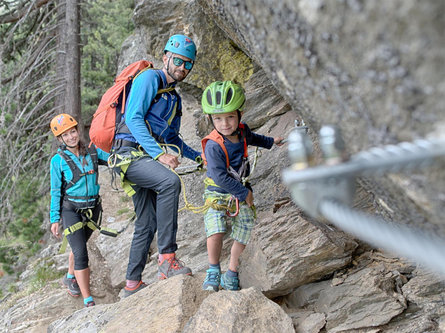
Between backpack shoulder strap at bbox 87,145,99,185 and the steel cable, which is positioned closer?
the steel cable

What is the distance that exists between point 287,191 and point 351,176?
4.80 meters

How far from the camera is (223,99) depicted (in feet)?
16.9

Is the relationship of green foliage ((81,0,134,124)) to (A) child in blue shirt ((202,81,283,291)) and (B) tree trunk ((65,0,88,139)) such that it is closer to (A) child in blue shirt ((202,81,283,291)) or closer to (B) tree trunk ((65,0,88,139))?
(B) tree trunk ((65,0,88,139))

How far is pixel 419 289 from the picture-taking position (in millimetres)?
4750

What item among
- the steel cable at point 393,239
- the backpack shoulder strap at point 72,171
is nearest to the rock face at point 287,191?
the steel cable at point 393,239

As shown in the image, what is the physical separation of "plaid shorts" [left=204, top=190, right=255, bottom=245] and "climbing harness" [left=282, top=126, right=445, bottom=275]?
3.60 metres

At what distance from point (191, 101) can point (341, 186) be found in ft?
33.2

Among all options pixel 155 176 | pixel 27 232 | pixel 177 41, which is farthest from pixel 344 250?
pixel 27 232

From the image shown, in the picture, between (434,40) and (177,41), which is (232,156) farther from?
(434,40)

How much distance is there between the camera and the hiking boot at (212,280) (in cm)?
519

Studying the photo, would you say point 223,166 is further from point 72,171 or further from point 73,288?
point 73,288

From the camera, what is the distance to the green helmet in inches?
203

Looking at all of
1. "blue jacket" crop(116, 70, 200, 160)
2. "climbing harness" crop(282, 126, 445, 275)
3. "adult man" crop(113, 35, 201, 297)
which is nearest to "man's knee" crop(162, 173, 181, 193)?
"adult man" crop(113, 35, 201, 297)

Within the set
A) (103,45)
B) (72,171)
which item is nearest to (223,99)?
(72,171)
